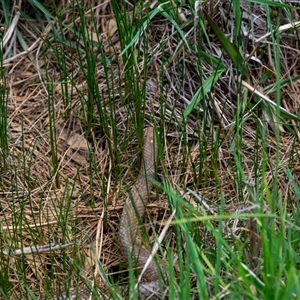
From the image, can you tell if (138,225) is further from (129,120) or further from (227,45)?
(227,45)

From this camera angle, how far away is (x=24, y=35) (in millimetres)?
4047

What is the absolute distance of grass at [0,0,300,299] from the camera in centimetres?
298

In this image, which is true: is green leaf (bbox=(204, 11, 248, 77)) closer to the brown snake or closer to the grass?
the grass

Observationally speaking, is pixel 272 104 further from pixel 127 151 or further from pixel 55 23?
pixel 55 23

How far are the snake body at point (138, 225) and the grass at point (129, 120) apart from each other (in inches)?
2.0

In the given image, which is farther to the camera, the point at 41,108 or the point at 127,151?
the point at 41,108

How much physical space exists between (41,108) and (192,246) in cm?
202

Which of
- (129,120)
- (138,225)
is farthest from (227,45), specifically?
(138,225)

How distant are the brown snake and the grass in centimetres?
5

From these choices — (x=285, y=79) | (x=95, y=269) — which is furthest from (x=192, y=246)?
(x=285, y=79)

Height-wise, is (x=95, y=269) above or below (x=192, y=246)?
below

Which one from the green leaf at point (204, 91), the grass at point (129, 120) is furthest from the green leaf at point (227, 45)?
the green leaf at point (204, 91)

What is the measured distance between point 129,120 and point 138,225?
26.2 inches

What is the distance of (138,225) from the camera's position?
2.92 meters
